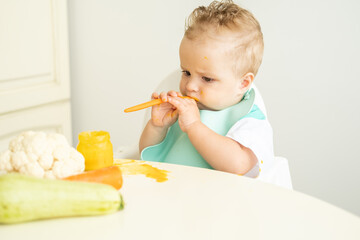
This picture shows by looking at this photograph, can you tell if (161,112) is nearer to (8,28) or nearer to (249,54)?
(249,54)

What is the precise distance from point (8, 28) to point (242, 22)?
3.96 ft

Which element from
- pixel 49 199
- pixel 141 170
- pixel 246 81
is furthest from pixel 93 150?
Result: pixel 246 81

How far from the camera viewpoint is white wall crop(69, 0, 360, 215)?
6.81 ft

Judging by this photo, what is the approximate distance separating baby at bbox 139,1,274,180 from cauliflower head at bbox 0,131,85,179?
1.48 ft

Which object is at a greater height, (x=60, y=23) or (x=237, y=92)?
(x=60, y=23)

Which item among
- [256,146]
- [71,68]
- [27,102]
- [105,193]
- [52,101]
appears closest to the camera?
[105,193]

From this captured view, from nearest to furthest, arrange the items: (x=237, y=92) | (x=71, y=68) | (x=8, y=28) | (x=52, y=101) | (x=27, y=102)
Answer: (x=237, y=92), (x=8, y=28), (x=27, y=102), (x=52, y=101), (x=71, y=68)

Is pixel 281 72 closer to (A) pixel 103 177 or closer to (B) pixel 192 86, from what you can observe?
(B) pixel 192 86

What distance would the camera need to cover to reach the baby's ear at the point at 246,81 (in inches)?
53.9

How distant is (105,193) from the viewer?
0.76 m

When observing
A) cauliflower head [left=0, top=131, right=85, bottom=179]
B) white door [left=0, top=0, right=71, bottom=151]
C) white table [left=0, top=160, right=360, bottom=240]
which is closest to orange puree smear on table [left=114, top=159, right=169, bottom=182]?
white table [left=0, top=160, right=360, bottom=240]

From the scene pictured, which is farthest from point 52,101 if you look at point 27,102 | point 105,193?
point 105,193

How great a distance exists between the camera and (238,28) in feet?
4.33

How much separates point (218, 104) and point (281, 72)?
0.89 meters
